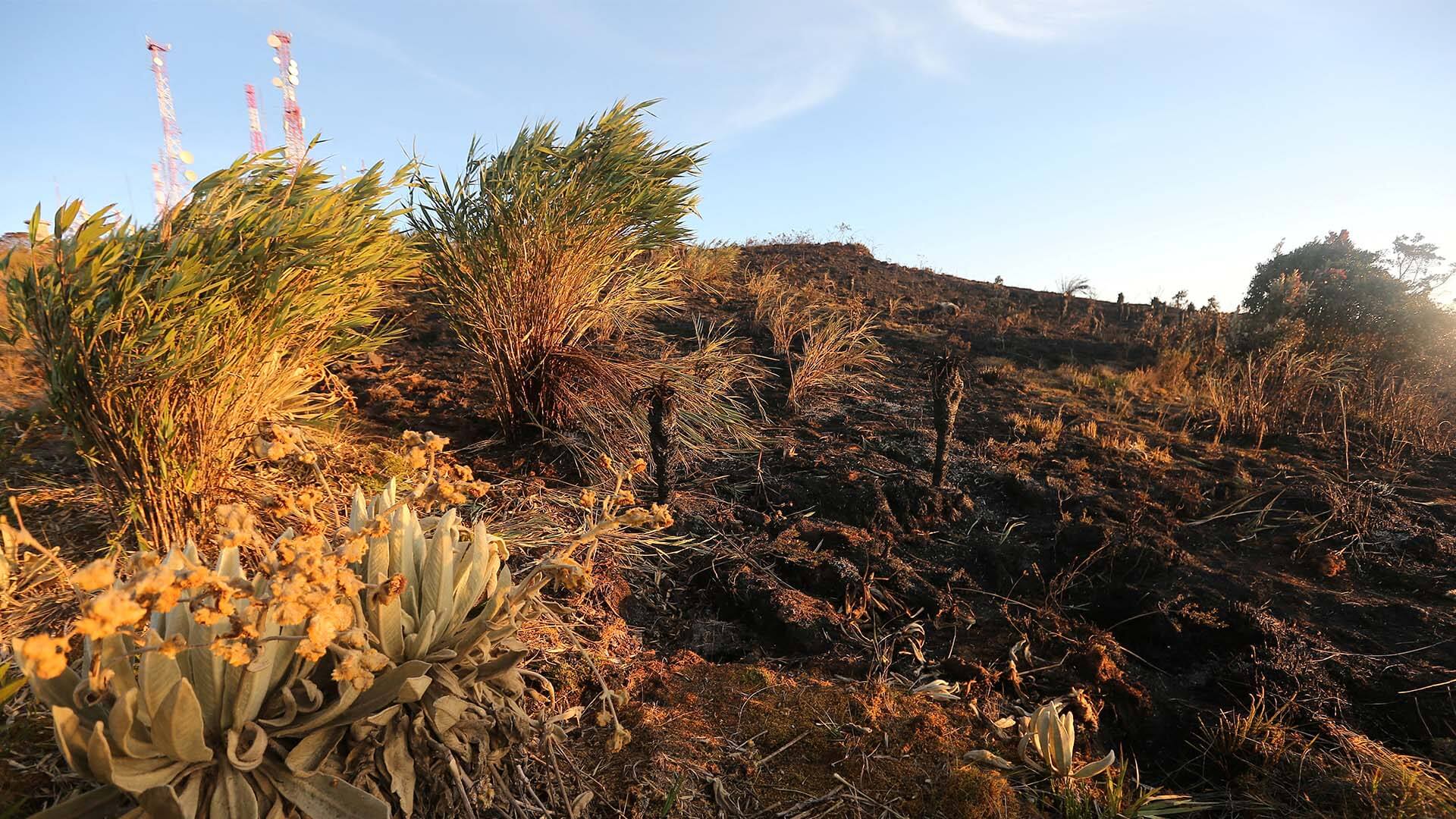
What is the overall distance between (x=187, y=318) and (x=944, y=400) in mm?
3327

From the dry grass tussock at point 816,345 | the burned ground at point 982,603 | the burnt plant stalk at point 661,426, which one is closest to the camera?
the burned ground at point 982,603

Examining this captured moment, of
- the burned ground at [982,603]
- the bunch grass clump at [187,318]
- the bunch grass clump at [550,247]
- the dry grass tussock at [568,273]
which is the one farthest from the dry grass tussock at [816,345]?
the bunch grass clump at [187,318]

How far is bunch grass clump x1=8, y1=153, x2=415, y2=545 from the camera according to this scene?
2021 millimetres

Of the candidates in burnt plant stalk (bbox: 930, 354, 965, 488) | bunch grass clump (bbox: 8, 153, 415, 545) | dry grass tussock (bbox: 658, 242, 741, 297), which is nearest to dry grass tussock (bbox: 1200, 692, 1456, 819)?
burnt plant stalk (bbox: 930, 354, 965, 488)

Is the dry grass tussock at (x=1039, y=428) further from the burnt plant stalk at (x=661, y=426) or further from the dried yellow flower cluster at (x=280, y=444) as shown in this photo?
the dried yellow flower cluster at (x=280, y=444)

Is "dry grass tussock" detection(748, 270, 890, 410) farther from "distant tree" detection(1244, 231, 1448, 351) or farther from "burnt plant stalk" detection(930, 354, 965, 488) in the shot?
"distant tree" detection(1244, 231, 1448, 351)

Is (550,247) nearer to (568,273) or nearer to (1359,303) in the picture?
(568,273)

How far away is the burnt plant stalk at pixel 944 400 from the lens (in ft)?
12.2

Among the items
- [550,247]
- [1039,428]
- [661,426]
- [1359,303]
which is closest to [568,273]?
[550,247]

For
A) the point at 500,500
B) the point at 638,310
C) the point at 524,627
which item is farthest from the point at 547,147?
the point at 524,627

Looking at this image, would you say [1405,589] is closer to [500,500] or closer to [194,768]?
[500,500]

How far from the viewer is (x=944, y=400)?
147 inches

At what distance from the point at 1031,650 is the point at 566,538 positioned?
1902 mm

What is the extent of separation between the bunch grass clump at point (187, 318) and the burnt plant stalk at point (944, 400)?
112 inches
